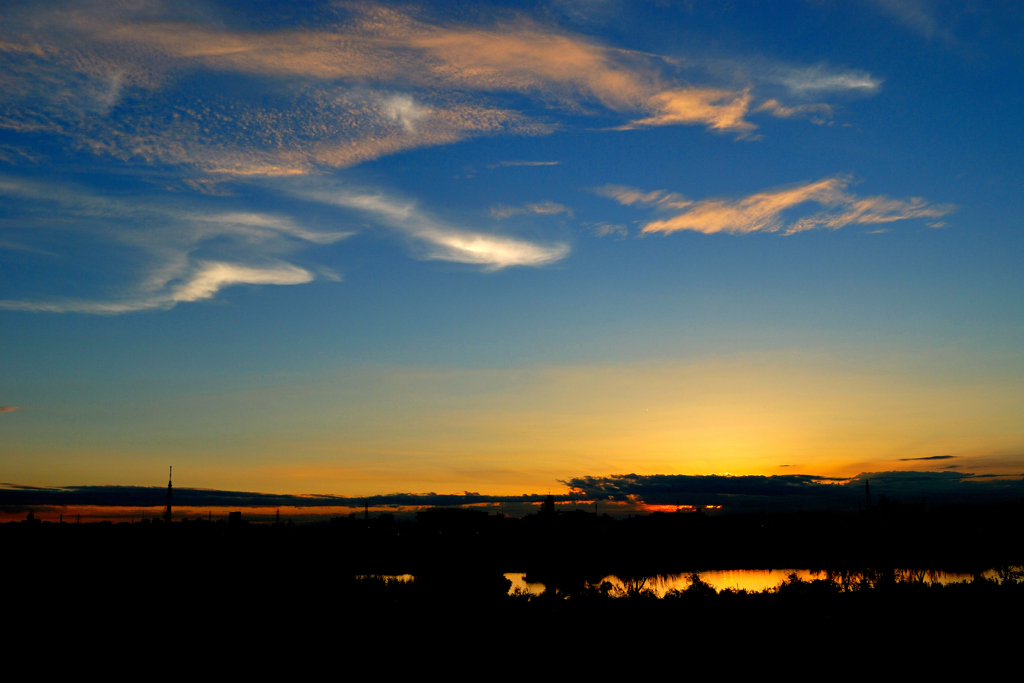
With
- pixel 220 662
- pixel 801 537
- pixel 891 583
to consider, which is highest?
pixel 220 662

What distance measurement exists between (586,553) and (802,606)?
89.8 meters

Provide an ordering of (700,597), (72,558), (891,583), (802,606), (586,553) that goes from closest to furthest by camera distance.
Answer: (802,606) → (700,597) → (891,583) → (72,558) → (586,553)

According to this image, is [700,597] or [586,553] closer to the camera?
[700,597]

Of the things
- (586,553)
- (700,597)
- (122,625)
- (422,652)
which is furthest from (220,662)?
(586,553)

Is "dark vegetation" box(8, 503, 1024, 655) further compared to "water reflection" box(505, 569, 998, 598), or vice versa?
"water reflection" box(505, 569, 998, 598)

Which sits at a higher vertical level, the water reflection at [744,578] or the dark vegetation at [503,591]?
the dark vegetation at [503,591]

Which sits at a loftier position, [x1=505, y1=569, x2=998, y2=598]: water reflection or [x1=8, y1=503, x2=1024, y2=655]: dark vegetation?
[x1=8, y1=503, x2=1024, y2=655]: dark vegetation

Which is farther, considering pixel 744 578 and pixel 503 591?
pixel 744 578

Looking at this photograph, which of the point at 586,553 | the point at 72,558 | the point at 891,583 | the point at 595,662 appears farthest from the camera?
the point at 586,553

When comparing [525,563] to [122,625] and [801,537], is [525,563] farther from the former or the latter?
[122,625]

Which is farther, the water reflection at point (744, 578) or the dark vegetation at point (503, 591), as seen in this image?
the water reflection at point (744, 578)

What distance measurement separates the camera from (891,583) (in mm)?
47531

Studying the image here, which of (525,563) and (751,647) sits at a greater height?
(751,647)

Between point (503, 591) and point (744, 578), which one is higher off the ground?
point (503, 591)
